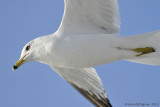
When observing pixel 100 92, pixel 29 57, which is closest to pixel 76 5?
pixel 29 57

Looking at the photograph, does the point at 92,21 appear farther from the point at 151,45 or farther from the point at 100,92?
the point at 100,92

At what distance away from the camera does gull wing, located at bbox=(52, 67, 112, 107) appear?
5.92 metres

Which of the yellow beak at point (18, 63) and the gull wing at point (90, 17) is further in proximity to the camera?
the yellow beak at point (18, 63)

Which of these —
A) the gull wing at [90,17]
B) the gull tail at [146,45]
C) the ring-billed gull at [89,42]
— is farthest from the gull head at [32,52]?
A: the gull tail at [146,45]

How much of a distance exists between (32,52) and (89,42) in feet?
3.10

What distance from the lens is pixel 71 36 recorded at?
4797 mm

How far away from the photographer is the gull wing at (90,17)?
4.75 m

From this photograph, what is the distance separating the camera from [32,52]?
4.96m

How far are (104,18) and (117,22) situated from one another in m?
0.23

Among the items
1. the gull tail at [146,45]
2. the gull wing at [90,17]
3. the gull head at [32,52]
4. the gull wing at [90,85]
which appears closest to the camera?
the gull tail at [146,45]

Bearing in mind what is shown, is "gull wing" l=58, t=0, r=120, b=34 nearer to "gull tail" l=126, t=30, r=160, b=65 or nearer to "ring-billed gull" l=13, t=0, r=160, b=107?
"ring-billed gull" l=13, t=0, r=160, b=107

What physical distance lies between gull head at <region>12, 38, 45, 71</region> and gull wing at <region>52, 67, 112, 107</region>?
3.64ft

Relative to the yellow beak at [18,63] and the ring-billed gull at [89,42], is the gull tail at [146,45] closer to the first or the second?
the ring-billed gull at [89,42]

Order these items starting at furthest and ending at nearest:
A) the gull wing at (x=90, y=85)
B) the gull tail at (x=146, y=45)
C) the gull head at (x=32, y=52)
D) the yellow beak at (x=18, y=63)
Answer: the gull wing at (x=90, y=85) → the yellow beak at (x=18, y=63) → the gull head at (x=32, y=52) → the gull tail at (x=146, y=45)
